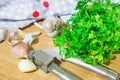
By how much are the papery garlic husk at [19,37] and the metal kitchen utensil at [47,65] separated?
0.07 m

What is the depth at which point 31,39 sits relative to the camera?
696mm

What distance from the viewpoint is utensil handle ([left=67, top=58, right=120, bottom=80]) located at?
60 centimetres

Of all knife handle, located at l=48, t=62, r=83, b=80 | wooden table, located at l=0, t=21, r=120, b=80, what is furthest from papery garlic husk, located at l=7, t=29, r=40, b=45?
knife handle, located at l=48, t=62, r=83, b=80

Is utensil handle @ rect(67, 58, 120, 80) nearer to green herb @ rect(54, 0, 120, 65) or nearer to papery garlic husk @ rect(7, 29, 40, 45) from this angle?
green herb @ rect(54, 0, 120, 65)

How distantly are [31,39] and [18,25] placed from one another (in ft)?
0.24

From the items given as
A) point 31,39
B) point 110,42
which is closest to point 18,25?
point 31,39

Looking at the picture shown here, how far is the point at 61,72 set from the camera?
0.60 meters

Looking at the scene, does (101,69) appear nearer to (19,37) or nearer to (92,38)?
(92,38)

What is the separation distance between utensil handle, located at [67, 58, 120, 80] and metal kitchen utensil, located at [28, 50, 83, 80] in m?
0.04

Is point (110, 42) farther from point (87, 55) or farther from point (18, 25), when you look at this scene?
point (18, 25)

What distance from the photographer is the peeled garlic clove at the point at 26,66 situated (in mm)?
613

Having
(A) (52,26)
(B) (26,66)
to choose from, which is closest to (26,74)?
(B) (26,66)

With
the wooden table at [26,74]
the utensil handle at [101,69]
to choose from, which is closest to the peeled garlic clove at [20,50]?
the wooden table at [26,74]

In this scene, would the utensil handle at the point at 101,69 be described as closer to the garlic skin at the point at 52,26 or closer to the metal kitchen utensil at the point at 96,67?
the metal kitchen utensil at the point at 96,67
